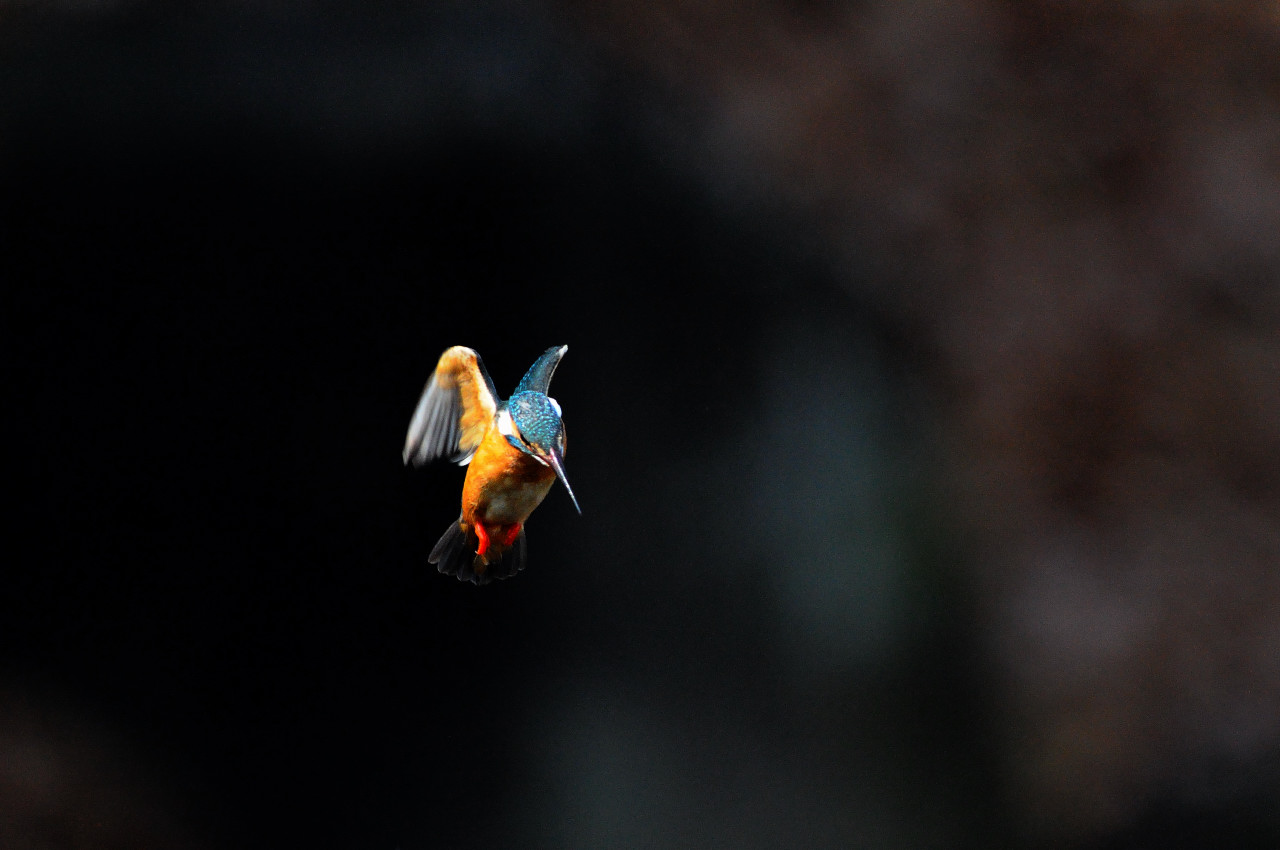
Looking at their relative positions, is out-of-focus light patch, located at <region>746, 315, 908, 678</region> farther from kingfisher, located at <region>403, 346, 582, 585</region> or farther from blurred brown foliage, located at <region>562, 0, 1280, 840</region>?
kingfisher, located at <region>403, 346, 582, 585</region>

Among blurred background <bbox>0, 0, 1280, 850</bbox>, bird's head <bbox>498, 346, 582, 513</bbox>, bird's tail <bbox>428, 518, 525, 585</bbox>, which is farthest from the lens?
blurred background <bbox>0, 0, 1280, 850</bbox>

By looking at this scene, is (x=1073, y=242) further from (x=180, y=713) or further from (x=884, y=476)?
(x=180, y=713)

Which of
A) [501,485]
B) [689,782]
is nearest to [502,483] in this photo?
[501,485]

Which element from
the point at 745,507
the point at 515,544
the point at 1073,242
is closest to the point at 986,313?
the point at 1073,242

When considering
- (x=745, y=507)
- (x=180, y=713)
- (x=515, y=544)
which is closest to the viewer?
(x=515, y=544)

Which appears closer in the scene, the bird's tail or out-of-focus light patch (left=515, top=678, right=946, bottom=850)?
the bird's tail

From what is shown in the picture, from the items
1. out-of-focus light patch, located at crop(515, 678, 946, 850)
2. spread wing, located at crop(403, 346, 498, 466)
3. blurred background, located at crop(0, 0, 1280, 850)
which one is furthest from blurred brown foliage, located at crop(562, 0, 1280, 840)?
spread wing, located at crop(403, 346, 498, 466)

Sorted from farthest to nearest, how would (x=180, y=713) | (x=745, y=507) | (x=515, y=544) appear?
1. (x=745, y=507)
2. (x=180, y=713)
3. (x=515, y=544)

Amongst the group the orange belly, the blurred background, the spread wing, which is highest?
the blurred background
